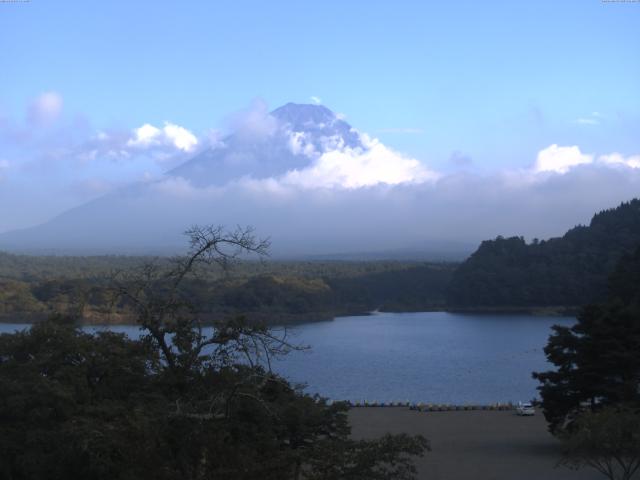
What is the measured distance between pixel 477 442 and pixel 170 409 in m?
9.17

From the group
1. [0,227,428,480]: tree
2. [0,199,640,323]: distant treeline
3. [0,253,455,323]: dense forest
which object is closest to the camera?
[0,227,428,480]: tree

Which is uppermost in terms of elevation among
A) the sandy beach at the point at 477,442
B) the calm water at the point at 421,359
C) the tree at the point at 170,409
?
the tree at the point at 170,409

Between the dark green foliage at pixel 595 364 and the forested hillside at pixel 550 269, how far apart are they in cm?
3722

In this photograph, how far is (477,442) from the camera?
13477 millimetres

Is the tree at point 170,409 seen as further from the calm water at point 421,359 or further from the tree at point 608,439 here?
the calm water at point 421,359

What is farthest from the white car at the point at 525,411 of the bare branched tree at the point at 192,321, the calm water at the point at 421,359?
the bare branched tree at the point at 192,321

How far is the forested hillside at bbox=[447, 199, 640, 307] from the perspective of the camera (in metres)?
51.7

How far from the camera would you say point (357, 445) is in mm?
5227

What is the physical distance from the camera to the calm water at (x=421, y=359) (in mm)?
22406

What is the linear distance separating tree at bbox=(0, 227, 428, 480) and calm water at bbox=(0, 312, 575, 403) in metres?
10.3

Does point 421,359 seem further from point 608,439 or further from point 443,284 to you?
point 443,284

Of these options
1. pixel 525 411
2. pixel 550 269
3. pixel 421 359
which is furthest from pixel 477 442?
pixel 550 269

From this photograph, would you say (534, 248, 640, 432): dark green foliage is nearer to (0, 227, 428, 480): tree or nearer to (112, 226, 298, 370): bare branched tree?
(0, 227, 428, 480): tree

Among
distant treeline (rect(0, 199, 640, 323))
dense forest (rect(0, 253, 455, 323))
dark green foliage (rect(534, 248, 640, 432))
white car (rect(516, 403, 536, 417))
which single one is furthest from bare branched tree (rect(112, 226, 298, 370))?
distant treeline (rect(0, 199, 640, 323))
